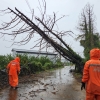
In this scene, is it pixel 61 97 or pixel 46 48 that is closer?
pixel 61 97

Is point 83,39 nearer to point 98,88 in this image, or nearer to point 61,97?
point 61,97

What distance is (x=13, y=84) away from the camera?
Answer: 10312 millimetres

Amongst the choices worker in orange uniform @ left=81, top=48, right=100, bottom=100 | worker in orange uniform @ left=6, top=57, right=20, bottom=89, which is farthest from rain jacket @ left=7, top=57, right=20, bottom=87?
worker in orange uniform @ left=81, top=48, right=100, bottom=100

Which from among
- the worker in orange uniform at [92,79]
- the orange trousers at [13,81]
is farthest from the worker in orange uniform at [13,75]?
the worker in orange uniform at [92,79]

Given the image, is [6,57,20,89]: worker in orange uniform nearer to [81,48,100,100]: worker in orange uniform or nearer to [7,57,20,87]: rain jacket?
[7,57,20,87]: rain jacket

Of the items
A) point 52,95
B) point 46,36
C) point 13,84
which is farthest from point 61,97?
point 46,36

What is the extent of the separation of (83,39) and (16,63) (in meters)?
19.9

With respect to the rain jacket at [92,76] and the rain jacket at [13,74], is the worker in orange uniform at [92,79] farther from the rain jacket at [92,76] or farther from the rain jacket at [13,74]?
the rain jacket at [13,74]

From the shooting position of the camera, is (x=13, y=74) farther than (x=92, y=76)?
Yes

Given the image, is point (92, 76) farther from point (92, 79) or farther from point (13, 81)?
point (13, 81)

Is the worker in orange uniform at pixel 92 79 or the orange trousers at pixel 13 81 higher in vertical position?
the worker in orange uniform at pixel 92 79

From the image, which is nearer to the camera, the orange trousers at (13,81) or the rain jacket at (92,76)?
the rain jacket at (92,76)

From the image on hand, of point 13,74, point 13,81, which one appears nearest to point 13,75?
point 13,74

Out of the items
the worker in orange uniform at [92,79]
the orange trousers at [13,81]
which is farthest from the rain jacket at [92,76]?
the orange trousers at [13,81]
